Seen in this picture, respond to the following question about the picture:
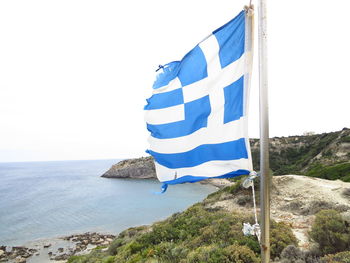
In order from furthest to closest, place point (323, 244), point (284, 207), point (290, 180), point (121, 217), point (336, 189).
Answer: point (121, 217)
point (290, 180)
point (336, 189)
point (284, 207)
point (323, 244)

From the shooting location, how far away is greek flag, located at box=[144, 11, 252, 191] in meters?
3.17

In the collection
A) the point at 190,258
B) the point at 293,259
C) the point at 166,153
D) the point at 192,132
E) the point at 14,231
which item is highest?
the point at 192,132

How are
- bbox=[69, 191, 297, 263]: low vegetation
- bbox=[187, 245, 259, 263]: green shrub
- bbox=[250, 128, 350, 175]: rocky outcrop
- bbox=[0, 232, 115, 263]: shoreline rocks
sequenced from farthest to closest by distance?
bbox=[250, 128, 350, 175]: rocky outcrop, bbox=[0, 232, 115, 263]: shoreline rocks, bbox=[69, 191, 297, 263]: low vegetation, bbox=[187, 245, 259, 263]: green shrub

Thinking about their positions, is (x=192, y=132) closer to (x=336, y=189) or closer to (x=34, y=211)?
(x=336, y=189)

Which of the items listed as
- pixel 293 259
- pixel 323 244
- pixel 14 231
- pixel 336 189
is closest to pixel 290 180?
pixel 336 189

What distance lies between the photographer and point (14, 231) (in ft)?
91.1

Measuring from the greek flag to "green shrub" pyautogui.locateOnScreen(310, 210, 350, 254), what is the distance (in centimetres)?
476

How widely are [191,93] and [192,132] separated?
2.17 feet

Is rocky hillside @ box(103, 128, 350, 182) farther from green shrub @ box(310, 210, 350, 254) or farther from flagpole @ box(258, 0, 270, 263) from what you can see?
flagpole @ box(258, 0, 270, 263)

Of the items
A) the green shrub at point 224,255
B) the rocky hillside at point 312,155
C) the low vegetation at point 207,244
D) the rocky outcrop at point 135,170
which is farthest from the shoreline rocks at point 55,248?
the rocky outcrop at point 135,170

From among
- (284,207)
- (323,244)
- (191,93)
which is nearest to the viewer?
(191,93)

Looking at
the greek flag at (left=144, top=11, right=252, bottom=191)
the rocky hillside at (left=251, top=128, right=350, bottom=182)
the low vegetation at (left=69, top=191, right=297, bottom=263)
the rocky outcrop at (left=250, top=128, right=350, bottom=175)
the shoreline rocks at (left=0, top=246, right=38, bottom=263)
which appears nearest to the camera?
the greek flag at (left=144, top=11, right=252, bottom=191)

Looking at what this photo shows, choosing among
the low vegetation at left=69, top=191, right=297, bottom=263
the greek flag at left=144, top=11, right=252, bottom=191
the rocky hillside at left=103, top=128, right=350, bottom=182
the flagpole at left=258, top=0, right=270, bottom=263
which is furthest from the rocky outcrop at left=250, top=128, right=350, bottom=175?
the flagpole at left=258, top=0, right=270, bottom=263

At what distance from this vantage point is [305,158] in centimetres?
5041
